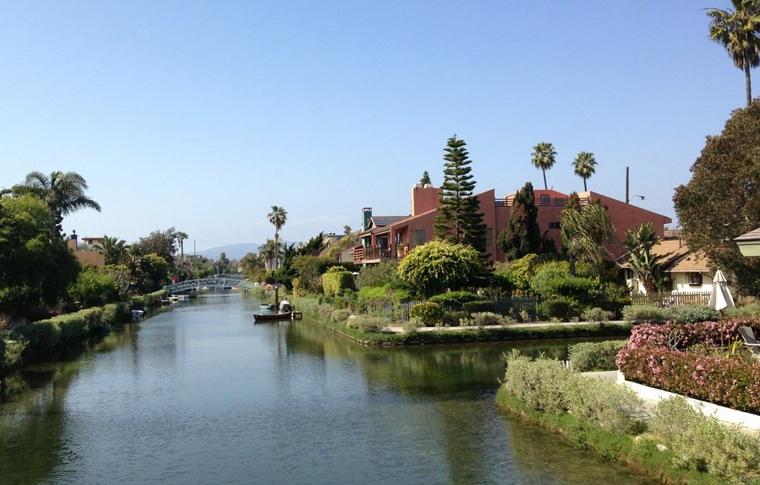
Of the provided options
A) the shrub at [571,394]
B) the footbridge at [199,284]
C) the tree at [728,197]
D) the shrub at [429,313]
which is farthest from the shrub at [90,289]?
the footbridge at [199,284]

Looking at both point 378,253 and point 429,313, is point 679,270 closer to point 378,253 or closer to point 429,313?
point 429,313

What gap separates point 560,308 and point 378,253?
28138 mm

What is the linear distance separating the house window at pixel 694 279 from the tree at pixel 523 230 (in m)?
10.8

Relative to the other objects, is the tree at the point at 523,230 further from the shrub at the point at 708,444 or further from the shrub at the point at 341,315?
the shrub at the point at 708,444

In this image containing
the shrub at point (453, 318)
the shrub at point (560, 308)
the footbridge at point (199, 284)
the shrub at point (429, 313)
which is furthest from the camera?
the footbridge at point (199, 284)

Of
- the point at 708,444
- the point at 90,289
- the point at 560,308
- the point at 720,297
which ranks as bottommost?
the point at 708,444

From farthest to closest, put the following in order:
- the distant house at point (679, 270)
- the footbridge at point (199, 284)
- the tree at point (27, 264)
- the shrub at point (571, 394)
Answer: the footbridge at point (199, 284), the distant house at point (679, 270), the tree at point (27, 264), the shrub at point (571, 394)

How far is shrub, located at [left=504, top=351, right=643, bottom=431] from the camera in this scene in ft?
46.5

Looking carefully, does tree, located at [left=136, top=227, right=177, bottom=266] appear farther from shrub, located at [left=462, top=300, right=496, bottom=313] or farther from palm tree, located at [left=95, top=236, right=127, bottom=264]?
shrub, located at [left=462, top=300, right=496, bottom=313]

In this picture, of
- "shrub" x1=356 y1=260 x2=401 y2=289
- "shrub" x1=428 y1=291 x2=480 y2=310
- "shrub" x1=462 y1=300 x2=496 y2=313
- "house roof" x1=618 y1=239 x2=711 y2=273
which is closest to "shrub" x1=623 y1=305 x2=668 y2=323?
"house roof" x1=618 y1=239 x2=711 y2=273

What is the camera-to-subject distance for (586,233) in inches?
1966

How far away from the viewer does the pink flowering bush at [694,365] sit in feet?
44.3

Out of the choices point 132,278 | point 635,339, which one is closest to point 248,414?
point 635,339

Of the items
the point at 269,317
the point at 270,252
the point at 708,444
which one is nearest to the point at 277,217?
the point at 270,252
